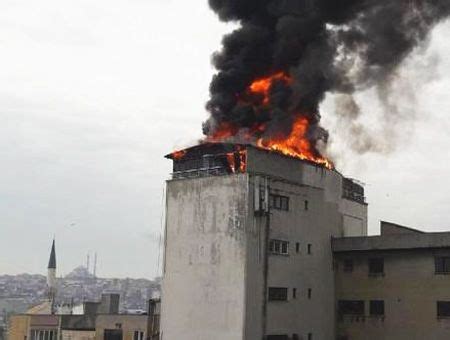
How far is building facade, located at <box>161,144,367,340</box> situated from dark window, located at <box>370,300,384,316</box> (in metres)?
2.50

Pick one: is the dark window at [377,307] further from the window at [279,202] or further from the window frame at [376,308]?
the window at [279,202]

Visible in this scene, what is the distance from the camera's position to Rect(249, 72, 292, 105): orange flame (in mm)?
43125

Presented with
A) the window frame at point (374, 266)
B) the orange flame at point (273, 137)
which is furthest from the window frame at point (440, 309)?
the orange flame at point (273, 137)

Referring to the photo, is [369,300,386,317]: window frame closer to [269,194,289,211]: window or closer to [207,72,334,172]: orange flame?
[269,194,289,211]: window

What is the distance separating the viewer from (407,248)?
38656 mm

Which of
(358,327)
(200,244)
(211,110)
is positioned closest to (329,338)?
(358,327)

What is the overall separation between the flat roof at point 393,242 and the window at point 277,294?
5.41 meters

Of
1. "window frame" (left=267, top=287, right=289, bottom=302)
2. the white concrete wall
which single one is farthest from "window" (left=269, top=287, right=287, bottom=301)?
the white concrete wall

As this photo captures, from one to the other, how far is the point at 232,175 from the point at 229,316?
26.1 ft

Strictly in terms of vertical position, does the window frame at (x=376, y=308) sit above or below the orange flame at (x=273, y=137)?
below

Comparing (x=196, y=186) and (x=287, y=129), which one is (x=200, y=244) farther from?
(x=287, y=129)

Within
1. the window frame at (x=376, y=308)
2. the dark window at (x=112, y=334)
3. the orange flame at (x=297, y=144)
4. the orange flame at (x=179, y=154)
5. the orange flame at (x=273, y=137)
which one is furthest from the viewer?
the dark window at (x=112, y=334)

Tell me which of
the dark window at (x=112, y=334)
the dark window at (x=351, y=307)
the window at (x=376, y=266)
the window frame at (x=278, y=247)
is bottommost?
the dark window at (x=112, y=334)

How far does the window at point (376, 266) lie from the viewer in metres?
40.0
